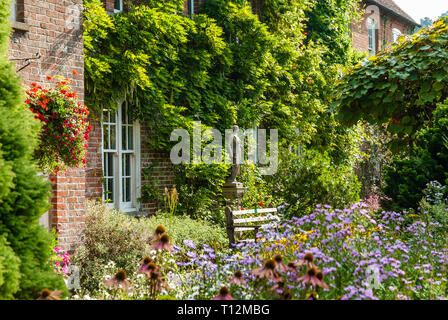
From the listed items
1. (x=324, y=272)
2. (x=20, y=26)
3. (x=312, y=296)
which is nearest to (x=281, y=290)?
(x=312, y=296)

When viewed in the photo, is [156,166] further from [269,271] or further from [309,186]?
[269,271]

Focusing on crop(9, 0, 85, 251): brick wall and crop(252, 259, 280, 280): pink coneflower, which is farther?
crop(9, 0, 85, 251): brick wall

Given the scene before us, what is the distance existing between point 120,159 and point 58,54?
3345 mm

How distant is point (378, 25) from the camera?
70.8 ft

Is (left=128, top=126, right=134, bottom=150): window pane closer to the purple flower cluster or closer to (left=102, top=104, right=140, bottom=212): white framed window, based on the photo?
(left=102, top=104, right=140, bottom=212): white framed window

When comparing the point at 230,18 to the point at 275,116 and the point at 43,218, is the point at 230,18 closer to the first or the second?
the point at 275,116

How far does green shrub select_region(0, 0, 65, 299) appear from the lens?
374 centimetres

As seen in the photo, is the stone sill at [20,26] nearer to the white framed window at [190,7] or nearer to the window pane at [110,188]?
the window pane at [110,188]

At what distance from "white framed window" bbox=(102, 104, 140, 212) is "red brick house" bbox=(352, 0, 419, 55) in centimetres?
1208

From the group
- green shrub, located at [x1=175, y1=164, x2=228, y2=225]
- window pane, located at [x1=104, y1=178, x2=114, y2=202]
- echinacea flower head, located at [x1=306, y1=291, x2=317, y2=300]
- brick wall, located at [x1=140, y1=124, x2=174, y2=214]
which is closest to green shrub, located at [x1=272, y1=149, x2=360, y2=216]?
green shrub, located at [x1=175, y1=164, x2=228, y2=225]

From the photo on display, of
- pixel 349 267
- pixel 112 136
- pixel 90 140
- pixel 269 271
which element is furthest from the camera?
pixel 112 136

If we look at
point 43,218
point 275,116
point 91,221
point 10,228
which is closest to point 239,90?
point 275,116

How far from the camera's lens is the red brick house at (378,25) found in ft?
67.6

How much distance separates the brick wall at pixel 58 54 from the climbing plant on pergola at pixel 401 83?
4.52 meters
